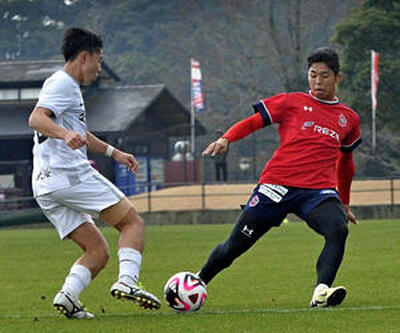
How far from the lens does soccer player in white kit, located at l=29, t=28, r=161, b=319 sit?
320 inches

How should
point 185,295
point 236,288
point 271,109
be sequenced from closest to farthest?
point 185,295 → point 271,109 → point 236,288

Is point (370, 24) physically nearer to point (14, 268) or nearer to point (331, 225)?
point (14, 268)

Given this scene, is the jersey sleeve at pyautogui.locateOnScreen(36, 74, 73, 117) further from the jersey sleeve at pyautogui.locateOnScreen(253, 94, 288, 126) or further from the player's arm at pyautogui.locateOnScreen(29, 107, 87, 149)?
the jersey sleeve at pyautogui.locateOnScreen(253, 94, 288, 126)

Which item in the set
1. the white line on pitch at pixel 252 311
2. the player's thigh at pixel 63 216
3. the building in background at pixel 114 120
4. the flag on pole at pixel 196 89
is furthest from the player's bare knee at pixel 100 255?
the flag on pole at pixel 196 89

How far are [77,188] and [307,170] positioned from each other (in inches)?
69.6

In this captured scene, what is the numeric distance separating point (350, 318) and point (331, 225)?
96 centimetres

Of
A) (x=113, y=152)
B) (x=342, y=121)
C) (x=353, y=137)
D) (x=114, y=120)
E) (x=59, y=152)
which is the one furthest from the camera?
(x=114, y=120)

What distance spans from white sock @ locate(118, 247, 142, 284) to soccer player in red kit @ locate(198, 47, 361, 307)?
873mm

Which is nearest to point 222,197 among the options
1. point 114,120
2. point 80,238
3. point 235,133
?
point 114,120

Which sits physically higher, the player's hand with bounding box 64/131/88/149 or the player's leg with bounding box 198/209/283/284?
the player's hand with bounding box 64/131/88/149


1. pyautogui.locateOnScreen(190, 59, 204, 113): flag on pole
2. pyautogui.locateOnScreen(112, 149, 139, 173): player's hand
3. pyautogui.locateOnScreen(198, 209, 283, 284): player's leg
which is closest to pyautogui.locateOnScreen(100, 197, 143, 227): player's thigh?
pyautogui.locateOnScreen(112, 149, 139, 173): player's hand

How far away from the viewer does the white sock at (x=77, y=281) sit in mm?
8141

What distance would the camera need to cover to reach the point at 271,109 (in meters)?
8.83

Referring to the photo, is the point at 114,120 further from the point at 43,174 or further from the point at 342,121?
the point at 43,174
